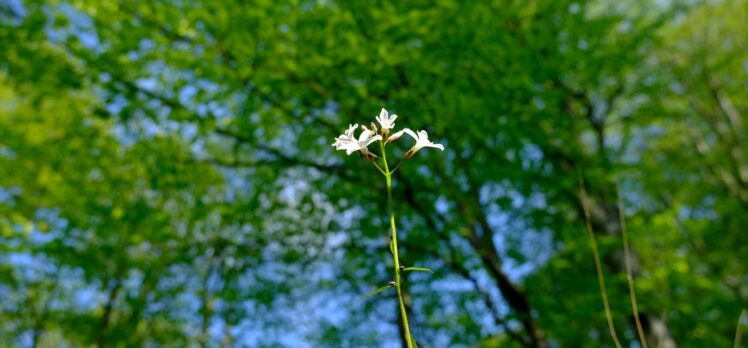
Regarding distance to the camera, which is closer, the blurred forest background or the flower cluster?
the flower cluster

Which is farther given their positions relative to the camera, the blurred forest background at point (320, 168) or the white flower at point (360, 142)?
the blurred forest background at point (320, 168)

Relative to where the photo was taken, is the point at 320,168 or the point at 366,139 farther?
the point at 320,168

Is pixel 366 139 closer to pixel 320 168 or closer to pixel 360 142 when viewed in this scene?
pixel 360 142

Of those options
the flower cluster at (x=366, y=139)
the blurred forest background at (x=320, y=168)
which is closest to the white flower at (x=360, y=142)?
the flower cluster at (x=366, y=139)

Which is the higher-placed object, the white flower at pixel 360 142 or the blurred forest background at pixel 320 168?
the blurred forest background at pixel 320 168

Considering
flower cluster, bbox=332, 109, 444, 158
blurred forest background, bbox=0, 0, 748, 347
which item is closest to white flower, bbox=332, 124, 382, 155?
flower cluster, bbox=332, 109, 444, 158

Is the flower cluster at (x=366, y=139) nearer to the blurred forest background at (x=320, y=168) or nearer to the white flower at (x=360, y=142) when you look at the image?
the white flower at (x=360, y=142)

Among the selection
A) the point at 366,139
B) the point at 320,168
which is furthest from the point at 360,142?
the point at 320,168

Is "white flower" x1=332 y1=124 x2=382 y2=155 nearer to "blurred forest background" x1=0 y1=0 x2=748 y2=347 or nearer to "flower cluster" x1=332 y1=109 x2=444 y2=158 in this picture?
"flower cluster" x1=332 y1=109 x2=444 y2=158
